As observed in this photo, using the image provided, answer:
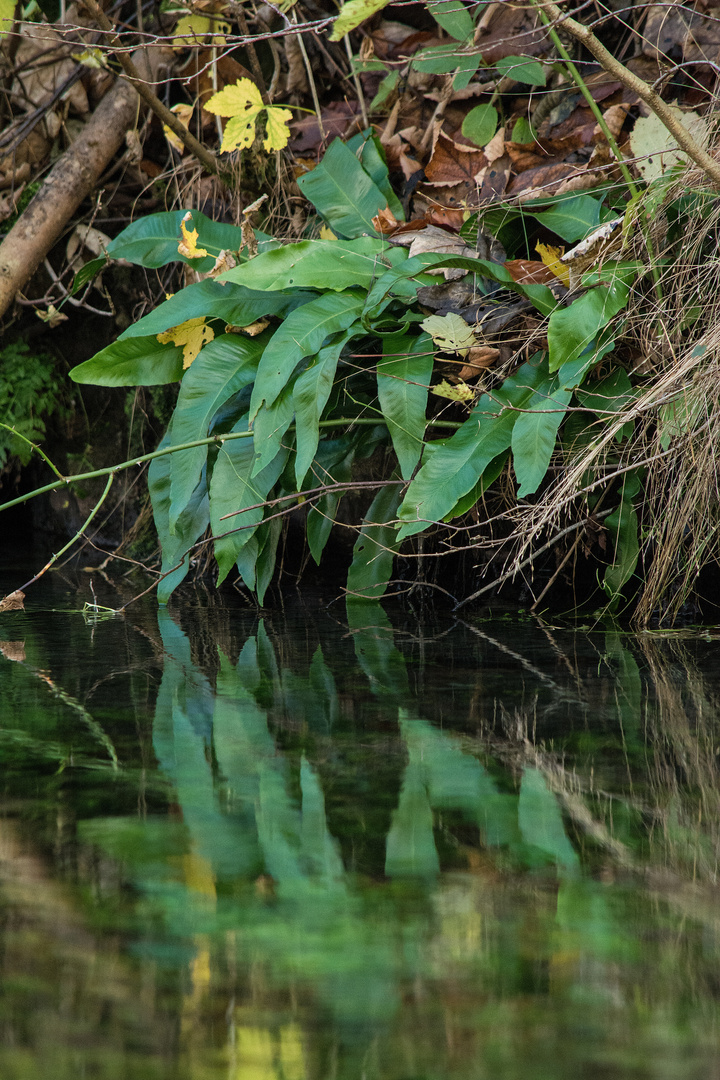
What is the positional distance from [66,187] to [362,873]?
2.87m

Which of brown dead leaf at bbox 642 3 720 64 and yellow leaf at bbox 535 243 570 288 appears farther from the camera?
brown dead leaf at bbox 642 3 720 64

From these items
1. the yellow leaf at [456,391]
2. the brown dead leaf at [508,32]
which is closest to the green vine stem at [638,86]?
the yellow leaf at [456,391]

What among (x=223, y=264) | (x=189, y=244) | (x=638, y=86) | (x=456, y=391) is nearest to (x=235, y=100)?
(x=189, y=244)

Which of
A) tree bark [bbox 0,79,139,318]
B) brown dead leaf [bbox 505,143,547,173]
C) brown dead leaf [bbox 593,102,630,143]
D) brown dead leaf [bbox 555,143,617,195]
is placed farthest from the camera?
tree bark [bbox 0,79,139,318]

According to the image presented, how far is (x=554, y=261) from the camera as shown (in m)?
1.97

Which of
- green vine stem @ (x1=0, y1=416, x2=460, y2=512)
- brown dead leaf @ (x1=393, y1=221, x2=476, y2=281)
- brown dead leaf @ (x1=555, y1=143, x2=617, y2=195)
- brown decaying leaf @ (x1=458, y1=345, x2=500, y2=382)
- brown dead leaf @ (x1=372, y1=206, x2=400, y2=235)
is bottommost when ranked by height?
green vine stem @ (x1=0, y1=416, x2=460, y2=512)

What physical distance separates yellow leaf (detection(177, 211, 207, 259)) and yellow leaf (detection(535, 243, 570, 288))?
828 millimetres

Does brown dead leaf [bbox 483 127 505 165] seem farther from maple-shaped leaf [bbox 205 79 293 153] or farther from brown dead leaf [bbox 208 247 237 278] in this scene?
brown dead leaf [bbox 208 247 237 278]

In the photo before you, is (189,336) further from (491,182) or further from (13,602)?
(491,182)

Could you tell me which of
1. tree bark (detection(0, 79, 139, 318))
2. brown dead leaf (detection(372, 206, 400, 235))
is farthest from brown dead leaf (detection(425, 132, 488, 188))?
tree bark (detection(0, 79, 139, 318))

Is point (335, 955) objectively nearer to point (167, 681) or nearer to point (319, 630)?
point (167, 681)

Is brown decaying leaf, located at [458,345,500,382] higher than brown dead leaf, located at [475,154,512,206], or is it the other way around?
brown dead leaf, located at [475,154,512,206]

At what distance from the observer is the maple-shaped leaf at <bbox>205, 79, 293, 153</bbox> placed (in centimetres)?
232

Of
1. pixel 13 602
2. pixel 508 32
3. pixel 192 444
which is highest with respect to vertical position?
pixel 508 32
